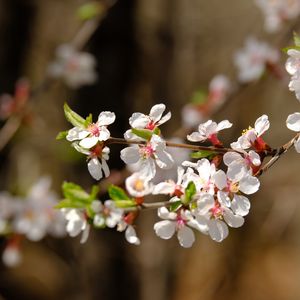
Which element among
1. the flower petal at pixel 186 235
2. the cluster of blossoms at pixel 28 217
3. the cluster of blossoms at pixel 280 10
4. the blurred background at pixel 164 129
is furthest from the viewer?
the blurred background at pixel 164 129

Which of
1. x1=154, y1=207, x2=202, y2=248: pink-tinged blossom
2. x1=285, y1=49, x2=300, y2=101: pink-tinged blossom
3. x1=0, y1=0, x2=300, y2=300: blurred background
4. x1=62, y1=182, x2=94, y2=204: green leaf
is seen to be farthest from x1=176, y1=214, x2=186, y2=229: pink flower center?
x1=0, y1=0, x2=300, y2=300: blurred background

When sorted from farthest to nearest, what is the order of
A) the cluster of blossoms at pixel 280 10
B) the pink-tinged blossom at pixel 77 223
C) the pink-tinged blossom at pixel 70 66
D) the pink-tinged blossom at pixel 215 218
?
the pink-tinged blossom at pixel 70 66 → the cluster of blossoms at pixel 280 10 → the pink-tinged blossom at pixel 77 223 → the pink-tinged blossom at pixel 215 218

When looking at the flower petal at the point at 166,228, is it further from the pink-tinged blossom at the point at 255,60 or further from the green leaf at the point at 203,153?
the pink-tinged blossom at the point at 255,60

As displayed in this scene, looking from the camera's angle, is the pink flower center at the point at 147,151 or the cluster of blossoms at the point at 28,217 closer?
the pink flower center at the point at 147,151

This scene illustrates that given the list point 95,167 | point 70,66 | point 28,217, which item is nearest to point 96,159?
point 95,167

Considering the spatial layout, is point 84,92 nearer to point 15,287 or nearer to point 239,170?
point 15,287

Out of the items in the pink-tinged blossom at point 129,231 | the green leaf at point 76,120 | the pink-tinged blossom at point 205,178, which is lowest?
the pink-tinged blossom at point 129,231

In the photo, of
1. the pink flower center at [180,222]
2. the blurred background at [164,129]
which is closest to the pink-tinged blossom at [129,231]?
the pink flower center at [180,222]

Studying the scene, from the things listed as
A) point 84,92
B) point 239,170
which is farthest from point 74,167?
point 239,170
